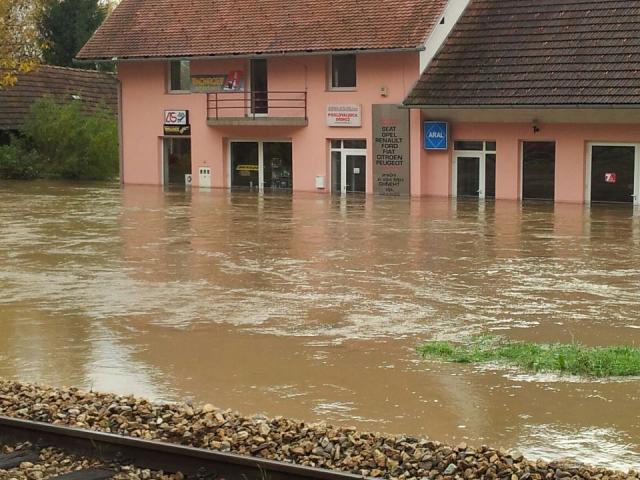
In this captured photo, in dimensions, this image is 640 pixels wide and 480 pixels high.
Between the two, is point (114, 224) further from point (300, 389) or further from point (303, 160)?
point (300, 389)

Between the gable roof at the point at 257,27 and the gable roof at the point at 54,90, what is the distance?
5.45 m

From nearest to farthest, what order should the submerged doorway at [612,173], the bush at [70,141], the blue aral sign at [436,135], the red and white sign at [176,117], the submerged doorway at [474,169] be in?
the submerged doorway at [612,173] < the submerged doorway at [474,169] < the blue aral sign at [436,135] < the red and white sign at [176,117] < the bush at [70,141]

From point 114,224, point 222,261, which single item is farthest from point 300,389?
point 114,224

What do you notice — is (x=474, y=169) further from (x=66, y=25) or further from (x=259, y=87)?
(x=66, y=25)

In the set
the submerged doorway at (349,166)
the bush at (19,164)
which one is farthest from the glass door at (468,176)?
the bush at (19,164)

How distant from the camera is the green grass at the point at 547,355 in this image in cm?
1207

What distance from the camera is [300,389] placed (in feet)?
37.5

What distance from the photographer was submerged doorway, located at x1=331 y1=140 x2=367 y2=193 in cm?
4244

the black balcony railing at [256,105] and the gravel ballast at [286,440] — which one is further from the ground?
the black balcony railing at [256,105]

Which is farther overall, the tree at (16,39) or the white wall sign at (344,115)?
the tree at (16,39)

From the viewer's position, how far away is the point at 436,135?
40031 millimetres

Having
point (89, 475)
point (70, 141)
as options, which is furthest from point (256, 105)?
point (89, 475)

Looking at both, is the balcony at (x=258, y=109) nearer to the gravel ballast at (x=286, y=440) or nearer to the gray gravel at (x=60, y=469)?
the gravel ballast at (x=286, y=440)

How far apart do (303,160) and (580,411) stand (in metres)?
33.7
